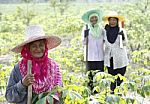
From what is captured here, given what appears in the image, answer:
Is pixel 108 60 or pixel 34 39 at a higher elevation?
pixel 34 39

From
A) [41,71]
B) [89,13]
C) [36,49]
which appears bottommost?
[41,71]

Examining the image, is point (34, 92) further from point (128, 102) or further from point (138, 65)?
point (138, 65)

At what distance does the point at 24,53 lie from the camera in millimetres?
2441

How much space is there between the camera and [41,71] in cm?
243

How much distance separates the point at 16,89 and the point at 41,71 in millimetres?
207

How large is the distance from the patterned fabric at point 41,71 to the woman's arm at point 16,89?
43 millimetres

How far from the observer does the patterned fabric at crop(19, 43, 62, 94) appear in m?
2.41

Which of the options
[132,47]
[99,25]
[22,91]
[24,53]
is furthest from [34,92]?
[132,47]

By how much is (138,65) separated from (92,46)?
353cm

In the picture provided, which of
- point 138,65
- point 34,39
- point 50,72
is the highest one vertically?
point 34,39

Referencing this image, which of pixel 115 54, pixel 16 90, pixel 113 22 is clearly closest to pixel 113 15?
pixel 113 22

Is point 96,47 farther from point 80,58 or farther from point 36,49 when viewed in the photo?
point 36,49

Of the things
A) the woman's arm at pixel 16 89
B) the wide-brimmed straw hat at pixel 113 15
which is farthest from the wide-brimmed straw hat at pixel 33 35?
the wide-brimmed straw hat at pixel 113 15

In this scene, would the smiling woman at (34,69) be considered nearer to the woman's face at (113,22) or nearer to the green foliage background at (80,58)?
the green foliage background at (80,58)
